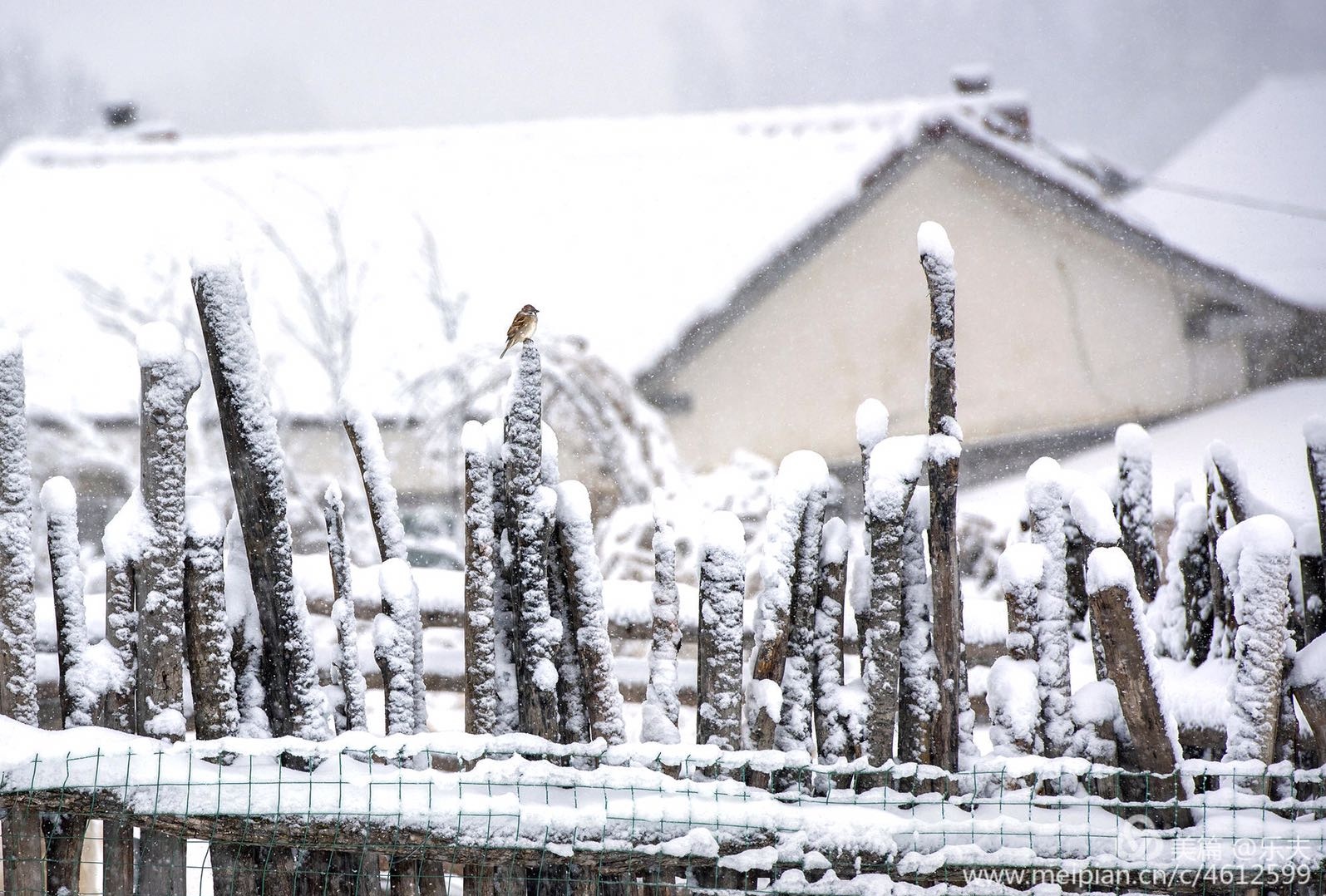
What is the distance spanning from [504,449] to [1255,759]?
132 cm

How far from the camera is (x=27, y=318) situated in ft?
36.4

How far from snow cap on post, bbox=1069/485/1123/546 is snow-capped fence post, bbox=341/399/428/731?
118cm

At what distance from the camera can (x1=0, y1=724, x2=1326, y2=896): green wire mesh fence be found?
175cm

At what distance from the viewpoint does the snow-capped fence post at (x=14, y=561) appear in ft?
6.37

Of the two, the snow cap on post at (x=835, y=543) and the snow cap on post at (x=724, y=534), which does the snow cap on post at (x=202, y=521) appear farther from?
the snow cap on post at (x=835, y=543)

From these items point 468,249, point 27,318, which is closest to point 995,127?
point 468,249

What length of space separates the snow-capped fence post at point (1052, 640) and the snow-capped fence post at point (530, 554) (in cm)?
83

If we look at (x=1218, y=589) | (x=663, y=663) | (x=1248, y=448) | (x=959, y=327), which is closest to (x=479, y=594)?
(x=663, y=663)

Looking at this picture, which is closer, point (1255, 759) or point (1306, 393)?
point (1255, 759)

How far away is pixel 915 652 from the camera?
195 cm

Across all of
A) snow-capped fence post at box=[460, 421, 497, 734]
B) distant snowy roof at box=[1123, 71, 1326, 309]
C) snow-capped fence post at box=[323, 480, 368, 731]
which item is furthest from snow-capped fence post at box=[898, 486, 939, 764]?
distant snowy roof at box=[1123, 71, 1326, 309]

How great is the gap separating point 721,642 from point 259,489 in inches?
31.8

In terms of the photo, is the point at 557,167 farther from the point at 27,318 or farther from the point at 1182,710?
the point at 1182,710

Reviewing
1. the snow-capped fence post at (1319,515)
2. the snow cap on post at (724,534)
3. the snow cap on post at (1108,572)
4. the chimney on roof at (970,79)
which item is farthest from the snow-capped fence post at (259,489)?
the chimney on roof at (970,79)
